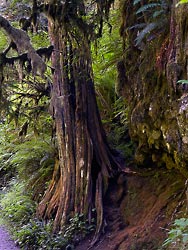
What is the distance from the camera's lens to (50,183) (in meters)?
8.31

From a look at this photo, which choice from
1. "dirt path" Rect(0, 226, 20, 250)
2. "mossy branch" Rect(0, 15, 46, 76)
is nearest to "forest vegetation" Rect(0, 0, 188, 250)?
"mossy branch" Rect(0, 15, 46, 76)

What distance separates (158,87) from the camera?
19.4 feet

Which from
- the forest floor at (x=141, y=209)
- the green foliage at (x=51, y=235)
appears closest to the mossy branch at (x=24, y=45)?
the forest floor at (x=141, y=209)

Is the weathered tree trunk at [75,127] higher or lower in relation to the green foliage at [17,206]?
higher

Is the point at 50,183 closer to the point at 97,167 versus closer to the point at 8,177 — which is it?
the point at 97,167

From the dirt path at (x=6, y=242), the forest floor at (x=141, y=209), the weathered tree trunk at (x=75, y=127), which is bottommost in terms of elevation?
the dirt path at (x=6, y=242)

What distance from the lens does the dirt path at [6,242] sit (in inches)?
291

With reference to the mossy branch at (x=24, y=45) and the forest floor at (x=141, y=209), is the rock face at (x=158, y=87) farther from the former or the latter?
the mossy branch at (x=24, y=45)

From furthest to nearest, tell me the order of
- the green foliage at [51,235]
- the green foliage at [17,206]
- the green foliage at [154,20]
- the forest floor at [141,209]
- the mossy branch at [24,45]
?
the green foliage at [17,206], the green foliage at [51,235], the mossy branch at [24,45], the forest floor at [141,209], the green foliage at [154,20]

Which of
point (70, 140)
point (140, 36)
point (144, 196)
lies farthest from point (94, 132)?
point (140, 36)

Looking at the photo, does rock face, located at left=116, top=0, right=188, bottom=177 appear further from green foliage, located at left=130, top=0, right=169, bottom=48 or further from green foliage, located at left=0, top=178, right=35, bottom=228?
green foliage, located at left=0, top=178, right=35, bottom=228

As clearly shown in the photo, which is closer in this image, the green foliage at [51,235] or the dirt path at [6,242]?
the green foliage at [51,235]

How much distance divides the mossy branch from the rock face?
163cm

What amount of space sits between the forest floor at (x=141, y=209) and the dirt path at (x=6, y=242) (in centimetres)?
158
